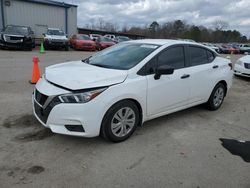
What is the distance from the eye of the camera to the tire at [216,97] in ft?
17.9

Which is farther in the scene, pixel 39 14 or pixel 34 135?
pixel 39 14

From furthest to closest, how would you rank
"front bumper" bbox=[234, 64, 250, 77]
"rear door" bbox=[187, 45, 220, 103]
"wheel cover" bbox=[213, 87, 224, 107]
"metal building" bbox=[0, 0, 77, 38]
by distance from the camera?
"metal building" bbox=[0, 0, 77, 38]
"front bumper" bbox=[234, 64, 250, 77]
"wheel cover" bbox=[213, 87, 224, 107]
"rear door" bbox=[187, 45, 220, 103]

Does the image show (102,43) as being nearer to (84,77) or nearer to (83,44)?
(83,44)

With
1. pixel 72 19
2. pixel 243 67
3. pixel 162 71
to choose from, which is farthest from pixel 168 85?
pixel 72 19

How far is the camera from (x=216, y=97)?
559 centimetres

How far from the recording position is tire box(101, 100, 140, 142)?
355 cm

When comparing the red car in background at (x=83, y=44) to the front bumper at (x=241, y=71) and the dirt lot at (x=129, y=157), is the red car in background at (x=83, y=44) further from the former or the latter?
the dirt lot at (x=129, y=157)

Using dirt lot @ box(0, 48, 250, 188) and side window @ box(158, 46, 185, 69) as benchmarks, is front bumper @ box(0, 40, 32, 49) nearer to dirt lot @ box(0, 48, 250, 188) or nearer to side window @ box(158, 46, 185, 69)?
dirt lot @ box(0, 48, 250, 188)

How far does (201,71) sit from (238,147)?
1722 millimetres

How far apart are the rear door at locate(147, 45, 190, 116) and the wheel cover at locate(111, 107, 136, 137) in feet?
1.23

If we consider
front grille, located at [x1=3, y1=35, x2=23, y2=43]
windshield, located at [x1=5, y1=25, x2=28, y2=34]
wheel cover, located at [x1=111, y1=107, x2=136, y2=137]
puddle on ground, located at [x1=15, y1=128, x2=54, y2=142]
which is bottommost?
puddle on ground, located at [x1=15, y1=128, x2=54, y2=142]

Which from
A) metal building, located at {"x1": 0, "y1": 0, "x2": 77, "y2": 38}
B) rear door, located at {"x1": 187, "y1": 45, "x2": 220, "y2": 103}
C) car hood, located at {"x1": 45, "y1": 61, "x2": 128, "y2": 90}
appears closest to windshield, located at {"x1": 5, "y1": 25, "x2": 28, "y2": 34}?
metal building, located at {"x1": 0, "y1": 0, "x2": 77, "y2": 38}

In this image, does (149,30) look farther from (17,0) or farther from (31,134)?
(31,134)

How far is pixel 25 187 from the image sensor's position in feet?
8.79
